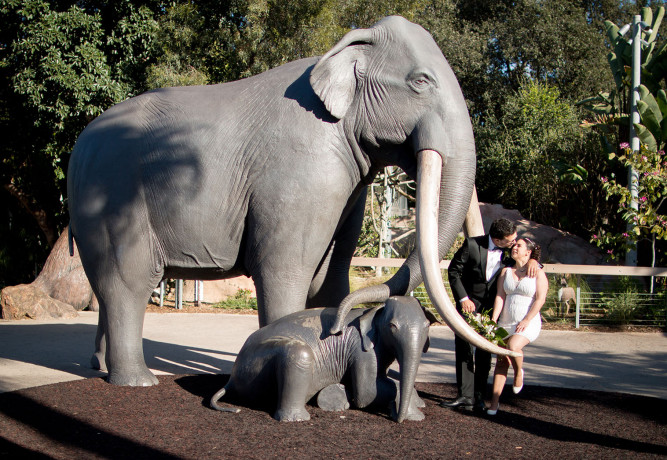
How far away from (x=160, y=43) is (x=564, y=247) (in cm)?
1005

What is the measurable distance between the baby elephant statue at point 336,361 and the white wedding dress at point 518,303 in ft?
2.32

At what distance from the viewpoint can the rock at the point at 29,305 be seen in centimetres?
1087

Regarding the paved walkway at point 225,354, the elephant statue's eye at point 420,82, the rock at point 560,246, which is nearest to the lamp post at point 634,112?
the rock at point 560,246

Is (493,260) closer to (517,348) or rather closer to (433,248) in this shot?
(517,348)

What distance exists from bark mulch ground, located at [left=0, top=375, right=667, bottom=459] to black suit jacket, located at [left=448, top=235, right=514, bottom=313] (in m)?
0.90

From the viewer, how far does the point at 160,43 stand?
12.8 metres

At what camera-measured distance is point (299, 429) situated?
4465 millimetres

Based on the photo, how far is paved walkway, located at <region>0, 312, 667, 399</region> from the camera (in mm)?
6582

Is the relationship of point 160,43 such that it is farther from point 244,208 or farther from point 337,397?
point 337,397

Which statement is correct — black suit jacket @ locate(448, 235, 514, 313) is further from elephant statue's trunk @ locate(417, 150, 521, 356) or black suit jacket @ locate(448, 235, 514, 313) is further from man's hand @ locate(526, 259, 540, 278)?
elephant statue's trunk @ locate(417, 150, 521, 356)

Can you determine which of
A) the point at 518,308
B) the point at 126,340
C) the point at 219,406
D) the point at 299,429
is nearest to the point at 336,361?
the point at 299,429

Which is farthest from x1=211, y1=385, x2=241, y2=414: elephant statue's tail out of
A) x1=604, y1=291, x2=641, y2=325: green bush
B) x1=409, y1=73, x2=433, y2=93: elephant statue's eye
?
x1=604, y1=291, x2=641, y2=325: green bush

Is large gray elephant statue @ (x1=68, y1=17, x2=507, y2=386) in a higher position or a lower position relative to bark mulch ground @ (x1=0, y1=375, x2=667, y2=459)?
higher

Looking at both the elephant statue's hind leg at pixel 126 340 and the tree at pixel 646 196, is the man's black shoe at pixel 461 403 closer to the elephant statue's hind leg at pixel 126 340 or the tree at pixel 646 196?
the elephant statue's hind leg at pixel 126 340
